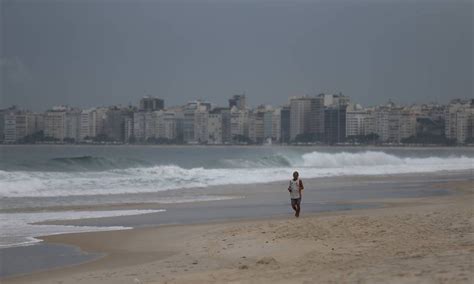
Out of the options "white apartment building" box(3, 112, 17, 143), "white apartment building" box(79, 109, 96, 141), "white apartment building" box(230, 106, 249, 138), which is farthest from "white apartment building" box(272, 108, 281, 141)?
"white apartment building" box(3, 112, 17, 143)

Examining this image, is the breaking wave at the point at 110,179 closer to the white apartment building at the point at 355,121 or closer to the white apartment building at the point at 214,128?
the white apartment building at the point at 214,128

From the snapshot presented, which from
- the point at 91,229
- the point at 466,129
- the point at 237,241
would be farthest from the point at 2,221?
the point at 466,129

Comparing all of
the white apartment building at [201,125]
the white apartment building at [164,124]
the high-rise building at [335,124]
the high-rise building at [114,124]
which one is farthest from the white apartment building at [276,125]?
the high-rise building at [114,124]

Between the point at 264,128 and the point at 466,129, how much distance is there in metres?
43.6

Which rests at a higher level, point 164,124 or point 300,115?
point 300,115

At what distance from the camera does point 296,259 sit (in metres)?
9.97

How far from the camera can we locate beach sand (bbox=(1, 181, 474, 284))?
8070 mm

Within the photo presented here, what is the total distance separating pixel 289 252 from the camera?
10727 mm

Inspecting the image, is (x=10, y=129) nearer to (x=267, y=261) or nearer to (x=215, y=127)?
(x=215, y=127)

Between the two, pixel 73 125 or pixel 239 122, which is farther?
pixel 239 122

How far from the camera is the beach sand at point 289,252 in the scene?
807cm

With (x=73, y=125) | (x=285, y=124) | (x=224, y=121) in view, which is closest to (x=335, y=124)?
(x=285, y=124)

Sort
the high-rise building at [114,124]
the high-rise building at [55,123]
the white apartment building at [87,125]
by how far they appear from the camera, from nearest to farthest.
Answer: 1. the high-rise building at [55,123]
2. the white apartment building at [87,125]
3. the high-rise building at [114,124]

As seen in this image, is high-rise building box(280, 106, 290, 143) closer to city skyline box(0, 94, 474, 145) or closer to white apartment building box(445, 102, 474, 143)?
city skyline box(0, 94, 474, 145)
